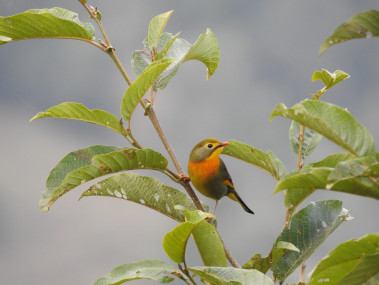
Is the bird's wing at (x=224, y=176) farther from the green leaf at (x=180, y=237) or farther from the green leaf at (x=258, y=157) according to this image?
the green leaf at (x=180, y=237)

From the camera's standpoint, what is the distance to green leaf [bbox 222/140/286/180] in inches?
124

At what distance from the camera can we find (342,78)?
10.9 ft

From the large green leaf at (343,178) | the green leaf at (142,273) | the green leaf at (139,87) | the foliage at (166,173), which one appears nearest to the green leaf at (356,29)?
the large green leaf at (343,178)

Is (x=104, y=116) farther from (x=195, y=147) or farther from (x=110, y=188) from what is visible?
(x=195, y=147)

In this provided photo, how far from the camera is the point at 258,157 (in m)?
3.22

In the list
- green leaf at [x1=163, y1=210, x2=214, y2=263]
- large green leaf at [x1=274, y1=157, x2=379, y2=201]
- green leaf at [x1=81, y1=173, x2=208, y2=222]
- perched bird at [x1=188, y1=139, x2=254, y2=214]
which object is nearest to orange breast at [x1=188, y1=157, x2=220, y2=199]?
perched bird at [x1=188, y1=139, x2=254, y2=214]

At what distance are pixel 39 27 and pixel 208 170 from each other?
180 cm

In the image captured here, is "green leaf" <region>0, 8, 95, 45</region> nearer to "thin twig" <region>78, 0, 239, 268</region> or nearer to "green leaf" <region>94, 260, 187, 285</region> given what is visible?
"thin twig" <region>78, 0, 239, 268</region>

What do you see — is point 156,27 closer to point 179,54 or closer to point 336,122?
point 179,54

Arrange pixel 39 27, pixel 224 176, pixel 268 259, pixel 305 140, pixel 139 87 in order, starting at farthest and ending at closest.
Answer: pixel 224 176 < pixel 305 140 < pixel 39 27 < pixel 268 259 < pixel 139 87

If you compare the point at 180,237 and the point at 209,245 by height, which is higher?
the point at 180,237

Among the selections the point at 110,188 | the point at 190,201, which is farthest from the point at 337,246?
the point at 110,188

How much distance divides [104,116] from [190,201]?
0.72 meters

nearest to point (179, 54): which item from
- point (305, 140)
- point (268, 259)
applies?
point (305, 140)
